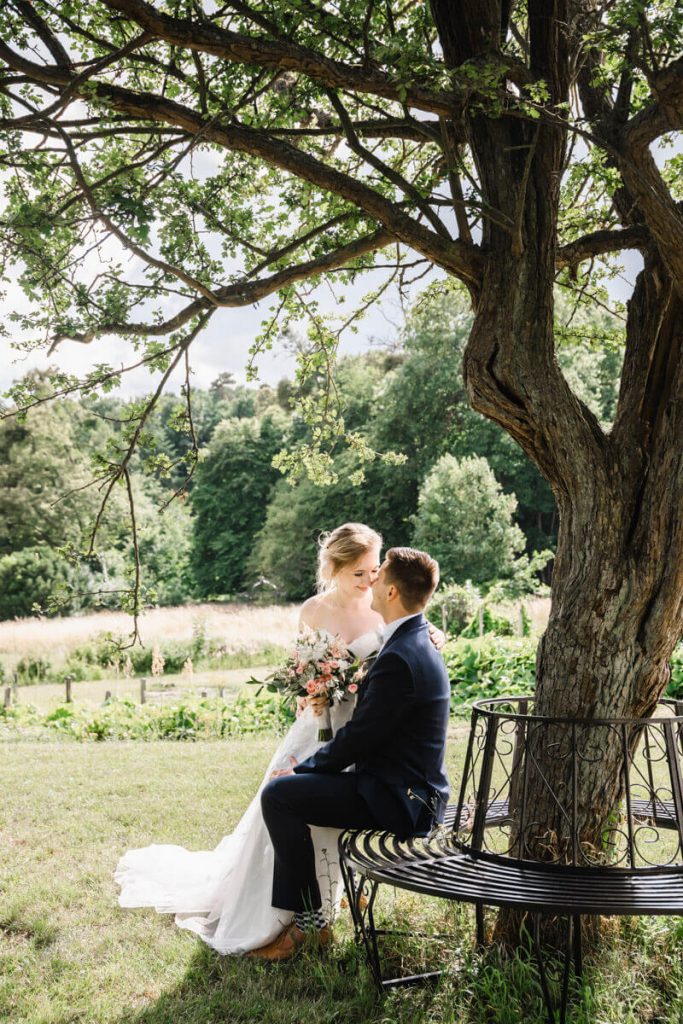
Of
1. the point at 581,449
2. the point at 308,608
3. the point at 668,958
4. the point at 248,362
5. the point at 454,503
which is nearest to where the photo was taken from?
the point at 668,958

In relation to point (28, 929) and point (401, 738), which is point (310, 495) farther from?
point (401, 738)

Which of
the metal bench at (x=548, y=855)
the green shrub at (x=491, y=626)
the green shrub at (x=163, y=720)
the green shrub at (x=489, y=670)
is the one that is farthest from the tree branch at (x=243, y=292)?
the green shrub at (x=491, y=626)

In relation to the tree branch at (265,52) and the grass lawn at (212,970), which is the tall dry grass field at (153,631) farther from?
the tree branch at (265,52)

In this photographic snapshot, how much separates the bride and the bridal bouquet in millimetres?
190

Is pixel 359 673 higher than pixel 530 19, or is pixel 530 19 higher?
pixel 530 19

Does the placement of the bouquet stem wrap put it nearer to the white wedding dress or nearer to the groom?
the white wedding dress

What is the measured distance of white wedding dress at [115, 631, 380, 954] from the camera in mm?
4273

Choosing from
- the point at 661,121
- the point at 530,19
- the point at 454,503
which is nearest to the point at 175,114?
the point at 530,19

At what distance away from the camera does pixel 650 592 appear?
3904 mm

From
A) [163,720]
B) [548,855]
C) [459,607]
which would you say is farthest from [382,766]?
[459,607]

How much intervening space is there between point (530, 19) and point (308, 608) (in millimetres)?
3336

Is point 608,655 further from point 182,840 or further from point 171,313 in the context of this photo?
point 182,840

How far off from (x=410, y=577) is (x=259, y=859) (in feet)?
5.39

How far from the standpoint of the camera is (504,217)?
411 centimetres
